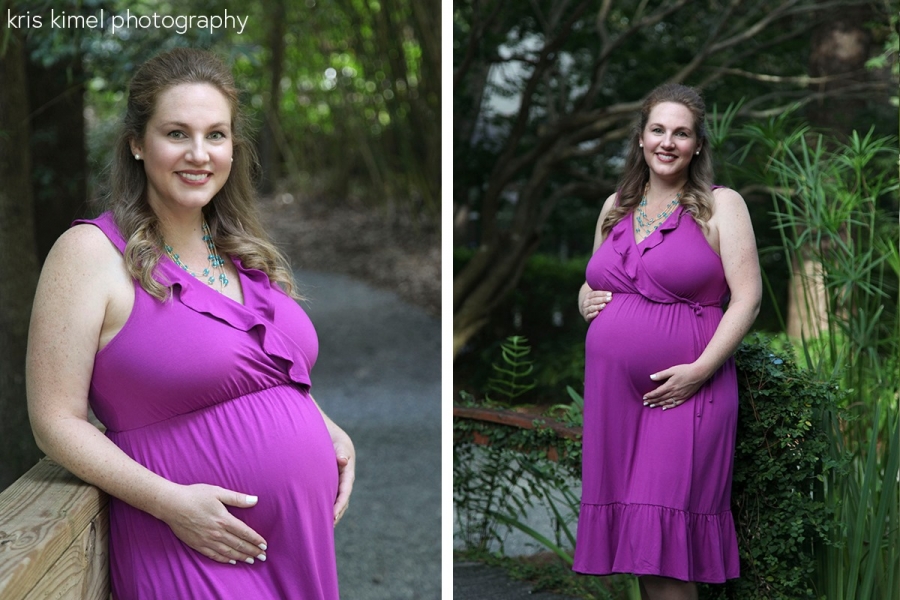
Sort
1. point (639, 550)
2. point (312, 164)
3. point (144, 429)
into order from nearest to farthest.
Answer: point (144, 429)
point (639, 550)
point (312, 164)

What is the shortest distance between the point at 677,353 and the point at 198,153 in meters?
1.11

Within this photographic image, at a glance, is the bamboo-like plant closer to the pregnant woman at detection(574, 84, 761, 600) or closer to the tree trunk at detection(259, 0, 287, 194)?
the pregnant woman at detection(574, 84, 761, 600)

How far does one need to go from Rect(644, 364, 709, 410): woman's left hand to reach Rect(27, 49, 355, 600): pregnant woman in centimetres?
79

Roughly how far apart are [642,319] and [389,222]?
6.89m

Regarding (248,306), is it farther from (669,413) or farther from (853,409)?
(853,409)

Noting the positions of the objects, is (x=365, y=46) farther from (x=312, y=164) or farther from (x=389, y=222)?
(x=312, y=164)

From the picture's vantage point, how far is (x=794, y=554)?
2.12 m

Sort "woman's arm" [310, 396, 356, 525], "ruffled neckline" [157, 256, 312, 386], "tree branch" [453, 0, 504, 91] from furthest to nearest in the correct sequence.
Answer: "tree branch" [453, 0, 504, 91], "woman's arm" [310, 396, 356, 525], "ruffled neckline" [157, 256, 312, 386]

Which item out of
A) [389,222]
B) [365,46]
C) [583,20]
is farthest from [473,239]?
[389,222]

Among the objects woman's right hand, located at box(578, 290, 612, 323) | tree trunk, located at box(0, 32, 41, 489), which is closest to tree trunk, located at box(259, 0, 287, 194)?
tree trunk, located at box(0, 32, 41, 489)

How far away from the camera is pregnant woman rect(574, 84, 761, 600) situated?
201 cm

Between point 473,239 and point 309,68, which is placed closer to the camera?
point 473,239

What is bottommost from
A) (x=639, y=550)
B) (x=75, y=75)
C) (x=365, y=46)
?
(x=639, y=550)

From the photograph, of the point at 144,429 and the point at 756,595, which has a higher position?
the point at 144,429
